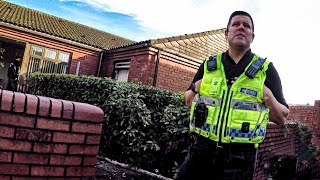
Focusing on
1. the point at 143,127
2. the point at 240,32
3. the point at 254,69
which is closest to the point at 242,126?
the point at 254,69

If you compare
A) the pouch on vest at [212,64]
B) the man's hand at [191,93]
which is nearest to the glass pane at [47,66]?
the man's hand at [191,93]

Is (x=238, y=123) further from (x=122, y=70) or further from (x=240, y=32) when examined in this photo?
(x=122, y=70)

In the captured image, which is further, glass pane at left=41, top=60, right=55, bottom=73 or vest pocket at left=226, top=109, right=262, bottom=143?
glass pane at left=41, top=60, right=55, bottom=73

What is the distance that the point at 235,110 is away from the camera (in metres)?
2.03

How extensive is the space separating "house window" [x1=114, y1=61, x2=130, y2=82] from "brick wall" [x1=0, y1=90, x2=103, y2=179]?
Answer: 10823 mm

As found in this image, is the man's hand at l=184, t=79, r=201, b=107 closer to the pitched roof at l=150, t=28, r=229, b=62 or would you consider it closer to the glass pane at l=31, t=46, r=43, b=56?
the pitched roof at l=150, t=28, r=229, b=62

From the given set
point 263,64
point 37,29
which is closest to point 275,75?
point 263,64

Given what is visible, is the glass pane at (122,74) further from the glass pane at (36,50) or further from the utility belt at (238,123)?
the utility belt at (238,123)

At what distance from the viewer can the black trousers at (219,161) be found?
1988 mm

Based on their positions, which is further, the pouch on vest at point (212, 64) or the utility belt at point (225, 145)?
the pouch on vest at point (212, 64)

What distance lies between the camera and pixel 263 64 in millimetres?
2125

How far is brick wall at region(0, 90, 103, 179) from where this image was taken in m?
1.79

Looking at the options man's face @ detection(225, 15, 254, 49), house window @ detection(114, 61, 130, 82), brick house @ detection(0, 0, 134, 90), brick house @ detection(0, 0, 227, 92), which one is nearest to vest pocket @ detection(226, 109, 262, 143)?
man's face @ detection(225, 15, 254, 49)

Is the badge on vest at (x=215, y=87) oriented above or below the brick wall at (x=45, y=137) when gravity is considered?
above
